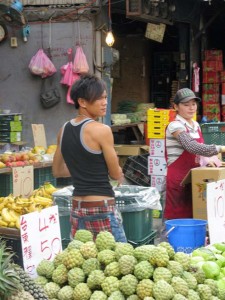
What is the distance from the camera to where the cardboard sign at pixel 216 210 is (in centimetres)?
488

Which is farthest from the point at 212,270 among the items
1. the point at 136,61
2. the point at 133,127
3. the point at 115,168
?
the point at 136,61

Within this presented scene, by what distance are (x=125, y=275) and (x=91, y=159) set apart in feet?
4.02

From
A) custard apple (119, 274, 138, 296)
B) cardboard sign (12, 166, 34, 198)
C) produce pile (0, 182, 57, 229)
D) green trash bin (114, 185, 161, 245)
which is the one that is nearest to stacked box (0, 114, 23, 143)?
cardboard sign (12, 166, 34, 198)

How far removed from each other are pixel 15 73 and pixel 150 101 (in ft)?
20.6

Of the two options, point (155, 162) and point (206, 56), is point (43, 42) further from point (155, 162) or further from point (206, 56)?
point (206, 56)

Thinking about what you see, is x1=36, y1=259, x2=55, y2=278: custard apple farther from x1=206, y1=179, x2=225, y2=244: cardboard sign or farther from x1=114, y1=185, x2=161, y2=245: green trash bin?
x1=114, y1=185, x2=161, y2=245: green trash bin

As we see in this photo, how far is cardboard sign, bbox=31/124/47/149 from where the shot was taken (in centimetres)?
1175

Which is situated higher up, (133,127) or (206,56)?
(206,56)

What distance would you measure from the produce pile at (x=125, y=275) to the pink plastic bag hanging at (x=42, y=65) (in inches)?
330

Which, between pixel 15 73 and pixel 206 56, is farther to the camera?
pixel 206 56

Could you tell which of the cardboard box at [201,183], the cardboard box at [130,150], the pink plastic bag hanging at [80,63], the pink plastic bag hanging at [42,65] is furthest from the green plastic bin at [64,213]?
the cardboard box at [130,150]

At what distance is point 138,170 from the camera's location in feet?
35.6

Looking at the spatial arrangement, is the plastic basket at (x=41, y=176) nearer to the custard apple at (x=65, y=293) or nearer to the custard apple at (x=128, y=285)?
the custard apple at (x=65, y=293)

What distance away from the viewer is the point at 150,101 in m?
18.0
